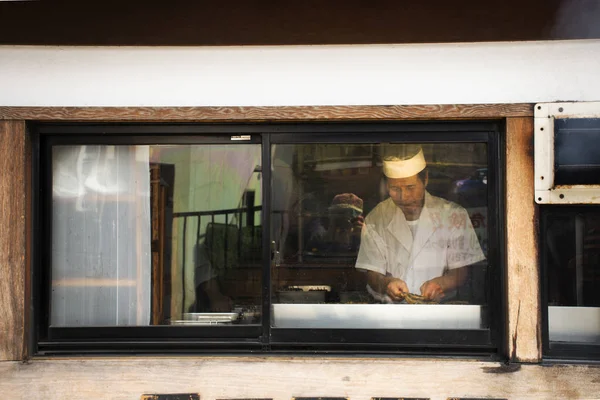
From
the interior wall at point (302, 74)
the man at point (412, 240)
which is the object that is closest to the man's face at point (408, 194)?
the man at point (412, 240)

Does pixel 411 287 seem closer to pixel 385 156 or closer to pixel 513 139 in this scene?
pixel 385 156

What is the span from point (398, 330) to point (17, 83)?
2663mm

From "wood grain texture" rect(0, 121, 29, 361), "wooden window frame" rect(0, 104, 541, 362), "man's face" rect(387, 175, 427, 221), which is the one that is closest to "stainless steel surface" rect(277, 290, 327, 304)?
"man's face" rect(387, 175, 427, 221)

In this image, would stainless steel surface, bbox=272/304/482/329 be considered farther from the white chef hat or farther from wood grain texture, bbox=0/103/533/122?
wood grain texture, bbox=0/103/533/122

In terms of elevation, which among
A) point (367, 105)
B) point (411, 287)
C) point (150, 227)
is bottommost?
point (411, 287)

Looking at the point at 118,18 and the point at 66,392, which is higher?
the point at 118,18

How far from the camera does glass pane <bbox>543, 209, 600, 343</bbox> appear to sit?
3.30m

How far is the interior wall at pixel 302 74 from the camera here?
129 inches

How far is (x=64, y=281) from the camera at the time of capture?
353 cm

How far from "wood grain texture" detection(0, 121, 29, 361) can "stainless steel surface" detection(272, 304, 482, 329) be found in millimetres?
1485

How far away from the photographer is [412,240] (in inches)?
141

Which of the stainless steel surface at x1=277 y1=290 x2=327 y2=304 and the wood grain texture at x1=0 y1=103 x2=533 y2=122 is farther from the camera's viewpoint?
the stainless steel surface at x1=277 y1=290 x2=327 y2=304

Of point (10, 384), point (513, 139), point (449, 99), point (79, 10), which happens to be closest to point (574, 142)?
point (513, 139)

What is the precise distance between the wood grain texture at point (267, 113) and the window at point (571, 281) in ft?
2.20
